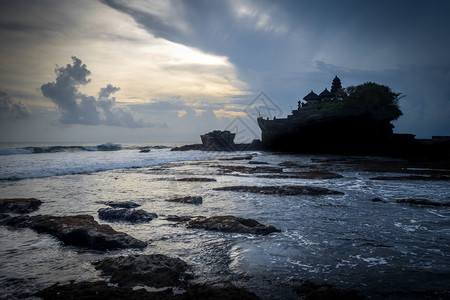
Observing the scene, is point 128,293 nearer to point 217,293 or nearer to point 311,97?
A: point 217,293

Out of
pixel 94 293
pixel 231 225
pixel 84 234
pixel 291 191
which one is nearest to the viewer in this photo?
pixel 94 293

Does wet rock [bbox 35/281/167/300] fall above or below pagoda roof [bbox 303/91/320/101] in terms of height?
below

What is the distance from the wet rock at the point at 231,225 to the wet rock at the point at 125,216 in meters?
1.20

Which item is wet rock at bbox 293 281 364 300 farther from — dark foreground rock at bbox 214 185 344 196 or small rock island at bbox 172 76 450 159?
small rock island at bbox 172 76 450 159

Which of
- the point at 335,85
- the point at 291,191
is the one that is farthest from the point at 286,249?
the point at 335,85

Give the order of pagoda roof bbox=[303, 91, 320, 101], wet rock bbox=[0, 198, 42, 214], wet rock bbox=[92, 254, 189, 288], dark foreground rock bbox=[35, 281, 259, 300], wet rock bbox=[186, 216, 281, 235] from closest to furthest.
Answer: dark foreground rock bbox=[35, 281, 259, 300] → wet rock bbox=[92, 254, 189, 288] → wet rock bbox=[186, 216, 281, 235] → wet rock bbox=[0, 198, 42, 214] → pagoda roof bbox=[303, 91, 320, 101]

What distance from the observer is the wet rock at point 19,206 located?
7609 millimetres

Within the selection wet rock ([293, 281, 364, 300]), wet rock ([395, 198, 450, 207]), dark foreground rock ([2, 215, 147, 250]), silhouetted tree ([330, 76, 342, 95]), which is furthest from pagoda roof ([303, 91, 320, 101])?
wet rock ([293, 281, 364, 300])

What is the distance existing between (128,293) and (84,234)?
239cm

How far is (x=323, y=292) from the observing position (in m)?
3.27

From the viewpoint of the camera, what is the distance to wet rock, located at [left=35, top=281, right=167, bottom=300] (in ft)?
10.3

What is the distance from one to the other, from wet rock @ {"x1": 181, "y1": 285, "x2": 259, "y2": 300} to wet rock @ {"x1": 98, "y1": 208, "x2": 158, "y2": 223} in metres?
3.75

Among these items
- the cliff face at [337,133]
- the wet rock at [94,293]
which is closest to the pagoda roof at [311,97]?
the cliff face at [337,133]

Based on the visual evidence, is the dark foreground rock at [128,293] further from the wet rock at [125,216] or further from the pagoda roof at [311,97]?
the pagoda roof at [311,97]
